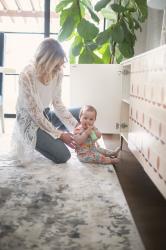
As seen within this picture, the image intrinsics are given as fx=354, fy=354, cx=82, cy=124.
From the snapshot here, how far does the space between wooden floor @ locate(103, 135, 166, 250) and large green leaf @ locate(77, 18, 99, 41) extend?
147cm

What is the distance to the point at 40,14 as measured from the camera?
4844 millimetres

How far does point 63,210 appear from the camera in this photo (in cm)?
152

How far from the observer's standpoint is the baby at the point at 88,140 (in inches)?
92.4

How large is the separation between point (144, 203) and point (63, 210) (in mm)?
427

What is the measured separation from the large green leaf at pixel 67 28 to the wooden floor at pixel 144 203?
1594mm

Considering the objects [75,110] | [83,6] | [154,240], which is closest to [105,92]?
[75,110]

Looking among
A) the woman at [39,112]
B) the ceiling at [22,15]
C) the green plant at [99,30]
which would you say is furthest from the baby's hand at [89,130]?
the ceiling at [22,15]

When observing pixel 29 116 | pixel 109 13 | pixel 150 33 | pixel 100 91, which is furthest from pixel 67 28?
pixel 29 116

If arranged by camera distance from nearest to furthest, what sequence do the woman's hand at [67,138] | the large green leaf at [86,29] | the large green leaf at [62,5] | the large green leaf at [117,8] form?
the woman's hand at [67,138]
the large green leaf at [117,8]
the large green leaf at [86,29]
the large green leaf at [62,5]

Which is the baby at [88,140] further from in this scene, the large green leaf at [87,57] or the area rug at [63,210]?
the large green leaf at [87,57]

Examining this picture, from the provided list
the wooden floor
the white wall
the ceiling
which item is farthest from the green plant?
the wooden floor

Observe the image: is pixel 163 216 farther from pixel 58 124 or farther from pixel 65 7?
pixel 65 7

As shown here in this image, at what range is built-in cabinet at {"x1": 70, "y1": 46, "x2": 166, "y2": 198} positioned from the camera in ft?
5.12

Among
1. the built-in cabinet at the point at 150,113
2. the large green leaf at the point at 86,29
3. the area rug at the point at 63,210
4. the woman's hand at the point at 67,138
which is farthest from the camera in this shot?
the large green leaf at the point at 86,29
